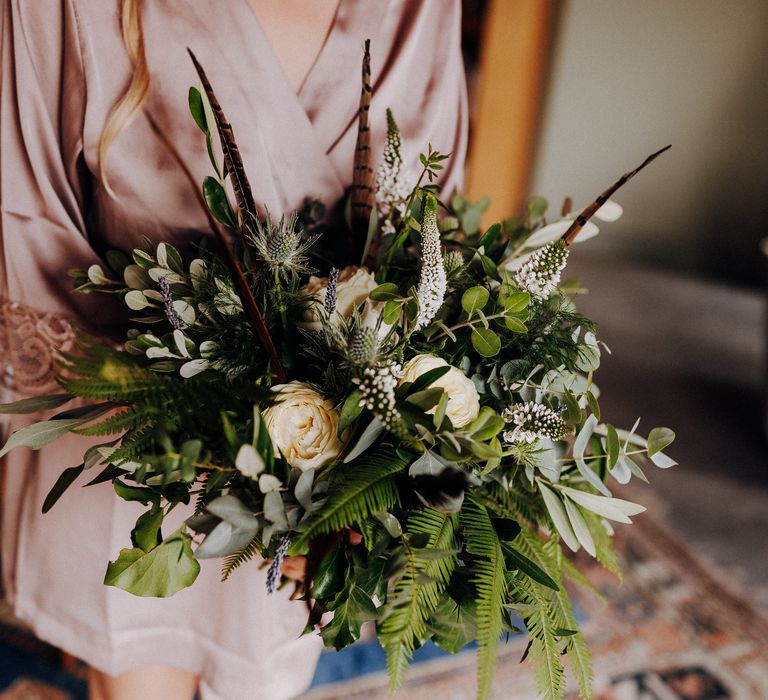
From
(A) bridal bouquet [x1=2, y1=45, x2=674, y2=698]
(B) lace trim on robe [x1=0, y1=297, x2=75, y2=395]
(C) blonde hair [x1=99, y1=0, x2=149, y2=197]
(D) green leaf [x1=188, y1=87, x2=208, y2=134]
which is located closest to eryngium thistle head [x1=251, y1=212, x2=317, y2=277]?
(A) bridal bouquet [x1=2, y1=45, x2=674, y2=698]

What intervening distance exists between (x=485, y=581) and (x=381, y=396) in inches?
7.4

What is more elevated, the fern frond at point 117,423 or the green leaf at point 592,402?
the fern frond at point 117,423

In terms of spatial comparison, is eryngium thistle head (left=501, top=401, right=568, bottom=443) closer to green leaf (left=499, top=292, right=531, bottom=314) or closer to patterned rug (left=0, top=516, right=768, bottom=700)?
green leaf (left=499, top=292, right=531, bottom=314)

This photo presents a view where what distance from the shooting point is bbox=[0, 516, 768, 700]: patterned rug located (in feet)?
4.62

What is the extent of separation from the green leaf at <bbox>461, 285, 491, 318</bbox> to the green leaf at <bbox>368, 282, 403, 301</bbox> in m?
0.07

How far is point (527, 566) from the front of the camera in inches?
23.0

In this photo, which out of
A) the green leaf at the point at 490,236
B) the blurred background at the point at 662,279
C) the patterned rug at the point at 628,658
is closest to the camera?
the green leaf at the point at 490,236

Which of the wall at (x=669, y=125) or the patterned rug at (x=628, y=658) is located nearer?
the patterned rug at (x=628, y=658)

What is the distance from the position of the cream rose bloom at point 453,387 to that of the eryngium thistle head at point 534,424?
4 centimetres

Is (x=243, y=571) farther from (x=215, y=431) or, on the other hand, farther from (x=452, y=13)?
(x=452, y=13)

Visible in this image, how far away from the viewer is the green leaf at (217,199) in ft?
2.12

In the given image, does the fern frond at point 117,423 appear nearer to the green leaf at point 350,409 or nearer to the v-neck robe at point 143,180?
the green leaf at point 350,409

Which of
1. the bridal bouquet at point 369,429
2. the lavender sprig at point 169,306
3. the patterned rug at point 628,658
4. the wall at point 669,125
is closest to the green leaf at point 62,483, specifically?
the bridal bouquet at point 369,429

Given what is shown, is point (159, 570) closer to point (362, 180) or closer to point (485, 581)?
A: point (485, 581)
